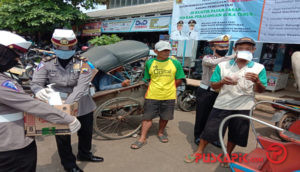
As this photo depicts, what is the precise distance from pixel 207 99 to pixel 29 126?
2521mm

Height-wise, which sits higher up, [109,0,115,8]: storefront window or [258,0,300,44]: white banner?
[109,0,115,8]: storefront window

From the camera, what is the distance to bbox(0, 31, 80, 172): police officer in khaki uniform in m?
1.34

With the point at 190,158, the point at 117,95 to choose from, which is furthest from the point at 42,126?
the point at 190,158

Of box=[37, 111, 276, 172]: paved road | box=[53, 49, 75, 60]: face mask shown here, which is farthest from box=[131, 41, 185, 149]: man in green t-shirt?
box=[53, 49, 75, 60]: face mask

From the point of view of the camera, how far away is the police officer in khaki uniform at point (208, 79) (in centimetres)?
281

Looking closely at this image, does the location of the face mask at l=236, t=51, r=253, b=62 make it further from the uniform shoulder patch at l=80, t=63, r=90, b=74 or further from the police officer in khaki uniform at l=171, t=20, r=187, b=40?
the police officer in khaki uniform at l=171, t=20, r=187, b=40

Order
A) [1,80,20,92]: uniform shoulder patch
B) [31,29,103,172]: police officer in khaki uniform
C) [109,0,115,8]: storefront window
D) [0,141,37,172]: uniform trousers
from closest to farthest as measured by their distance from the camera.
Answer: [1,80,20,92]: uniform shoulder patch → [0,141,37,172]: uniform trousers → [31,29,103,172]: police officer in khaki uniform → [109,0,115,8]: storefront window

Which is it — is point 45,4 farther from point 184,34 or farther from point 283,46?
point 283,46

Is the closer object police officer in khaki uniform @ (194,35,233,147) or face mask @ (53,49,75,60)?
face mask @ (53,49,75,60)

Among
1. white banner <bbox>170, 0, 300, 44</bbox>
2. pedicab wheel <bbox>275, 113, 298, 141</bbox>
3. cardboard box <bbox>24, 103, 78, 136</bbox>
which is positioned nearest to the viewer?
cardboard box <bbox>24, 103, 78, 136</bbox>

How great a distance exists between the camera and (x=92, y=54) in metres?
3.50

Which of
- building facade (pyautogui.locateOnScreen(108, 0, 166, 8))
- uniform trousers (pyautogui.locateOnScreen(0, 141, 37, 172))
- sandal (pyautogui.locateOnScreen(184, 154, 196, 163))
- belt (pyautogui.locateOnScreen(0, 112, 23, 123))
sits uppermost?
building facade (pyautogui.locateOnScreen(108, 0, 166, 8))

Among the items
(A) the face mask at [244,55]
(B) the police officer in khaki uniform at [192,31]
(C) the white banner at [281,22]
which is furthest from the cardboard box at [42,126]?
(B) the police officer in khaki uniform at [192,31]

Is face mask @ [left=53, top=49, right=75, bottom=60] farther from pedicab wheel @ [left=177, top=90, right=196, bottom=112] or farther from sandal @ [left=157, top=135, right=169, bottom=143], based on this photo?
pedicab wheel @ [left=177, top=90, right=196, bottom=112]
